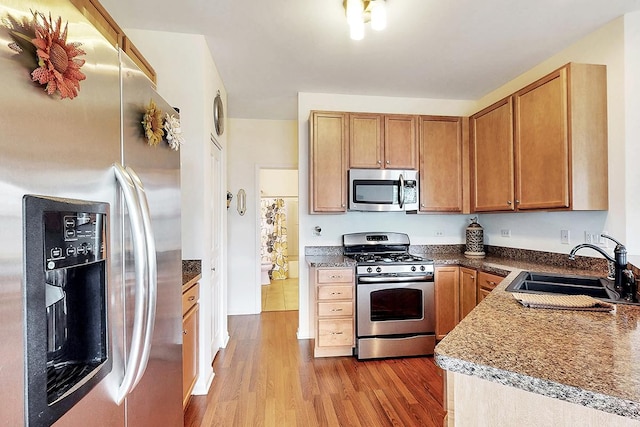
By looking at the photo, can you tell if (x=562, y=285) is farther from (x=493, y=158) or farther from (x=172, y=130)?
(x=172, y=130)

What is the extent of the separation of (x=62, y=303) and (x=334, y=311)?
8.07ft

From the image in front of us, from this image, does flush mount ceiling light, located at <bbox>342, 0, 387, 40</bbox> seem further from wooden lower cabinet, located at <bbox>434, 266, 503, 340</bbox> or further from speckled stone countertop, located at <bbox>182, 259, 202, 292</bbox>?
wooden lower cabinet, located at <bbox>434, 266, 503, 340</bbox>

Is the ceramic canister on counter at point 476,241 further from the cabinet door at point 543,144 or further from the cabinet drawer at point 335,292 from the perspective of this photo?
the cabinet drawer at point 335,292

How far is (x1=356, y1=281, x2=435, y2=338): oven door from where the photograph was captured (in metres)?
2.92

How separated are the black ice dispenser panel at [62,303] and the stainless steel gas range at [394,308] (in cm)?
237

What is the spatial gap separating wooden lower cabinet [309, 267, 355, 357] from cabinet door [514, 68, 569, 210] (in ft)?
5.57

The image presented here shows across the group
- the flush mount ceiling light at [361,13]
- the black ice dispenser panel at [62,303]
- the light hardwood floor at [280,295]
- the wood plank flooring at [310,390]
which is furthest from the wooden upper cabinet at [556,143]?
the light hardwood floor at [280,295]

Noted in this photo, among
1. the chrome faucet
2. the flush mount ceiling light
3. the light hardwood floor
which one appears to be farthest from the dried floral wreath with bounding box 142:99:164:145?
the light hardwood floor

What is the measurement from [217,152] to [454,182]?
2555 millimetres

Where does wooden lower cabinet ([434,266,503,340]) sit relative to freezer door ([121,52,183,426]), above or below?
below

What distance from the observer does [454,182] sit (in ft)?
11.2

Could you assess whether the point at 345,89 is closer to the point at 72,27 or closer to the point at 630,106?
the point at 630,106

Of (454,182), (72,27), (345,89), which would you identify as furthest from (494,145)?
(72,27)

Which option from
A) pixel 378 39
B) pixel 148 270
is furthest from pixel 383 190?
pixel 148 270
